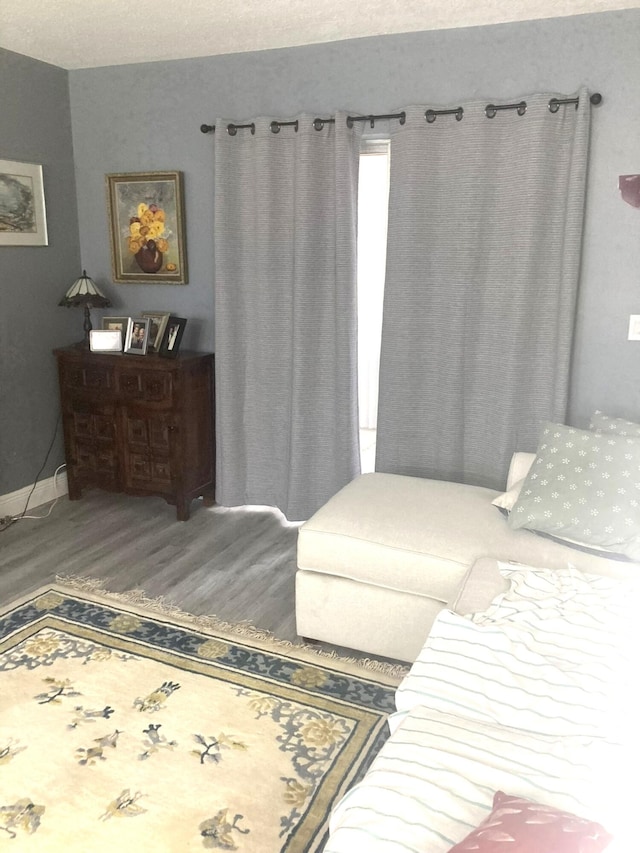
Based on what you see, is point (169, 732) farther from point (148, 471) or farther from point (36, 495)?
point (36, 495)

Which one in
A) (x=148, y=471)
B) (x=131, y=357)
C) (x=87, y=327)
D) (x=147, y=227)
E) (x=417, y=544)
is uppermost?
(x=147, y=227)

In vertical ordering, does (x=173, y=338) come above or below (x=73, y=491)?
above

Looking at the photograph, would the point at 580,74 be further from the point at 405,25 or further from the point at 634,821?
the point at 634,821

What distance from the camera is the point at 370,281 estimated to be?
15.5 feet

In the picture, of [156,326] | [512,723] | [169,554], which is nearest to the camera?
[512,723]

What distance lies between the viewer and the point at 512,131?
3086mm

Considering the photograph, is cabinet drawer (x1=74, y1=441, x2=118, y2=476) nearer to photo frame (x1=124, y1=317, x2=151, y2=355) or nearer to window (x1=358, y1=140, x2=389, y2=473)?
photo frame (x1=124, y1=317, x2=151, y2=355)

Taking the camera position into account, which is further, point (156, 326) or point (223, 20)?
point (156, 326)

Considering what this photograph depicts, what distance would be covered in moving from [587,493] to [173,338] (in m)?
2.31

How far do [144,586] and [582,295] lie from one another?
2.36 meters

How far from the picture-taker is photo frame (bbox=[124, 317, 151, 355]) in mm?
3848

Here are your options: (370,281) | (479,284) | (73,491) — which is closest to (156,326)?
(73,491)

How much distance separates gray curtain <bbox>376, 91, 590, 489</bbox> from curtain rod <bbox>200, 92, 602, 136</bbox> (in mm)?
25

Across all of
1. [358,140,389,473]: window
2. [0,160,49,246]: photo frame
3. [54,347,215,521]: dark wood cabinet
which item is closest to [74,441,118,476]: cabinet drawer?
[54,347,215,521]: dark wood cabinet
